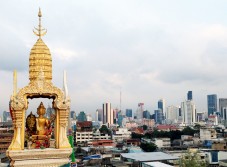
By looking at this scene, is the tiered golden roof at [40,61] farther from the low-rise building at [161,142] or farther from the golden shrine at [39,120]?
the low-rise building at [161,142]

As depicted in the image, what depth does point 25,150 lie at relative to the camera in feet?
28.1

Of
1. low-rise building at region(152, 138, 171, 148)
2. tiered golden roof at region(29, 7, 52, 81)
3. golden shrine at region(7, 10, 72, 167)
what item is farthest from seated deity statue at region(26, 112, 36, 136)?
low-rise building at region(152, 138, 171, 148)

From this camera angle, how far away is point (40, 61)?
907 cm

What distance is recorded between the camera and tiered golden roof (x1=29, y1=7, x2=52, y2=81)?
29.7 ft

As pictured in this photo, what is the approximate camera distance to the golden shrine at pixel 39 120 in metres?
8.62

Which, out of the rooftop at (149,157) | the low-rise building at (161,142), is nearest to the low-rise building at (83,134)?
the low-rise building at (161,142)

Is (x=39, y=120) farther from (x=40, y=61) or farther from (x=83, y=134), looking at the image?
(x=83, y=134)

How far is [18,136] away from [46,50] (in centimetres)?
228

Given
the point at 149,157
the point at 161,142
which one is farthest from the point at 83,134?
the point at 149,157

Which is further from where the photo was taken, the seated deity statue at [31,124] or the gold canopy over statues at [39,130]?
the seated deity statue at [31,124]

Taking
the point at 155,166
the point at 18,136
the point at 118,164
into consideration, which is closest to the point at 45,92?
the point at 18,136

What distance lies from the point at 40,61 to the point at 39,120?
61.2 inches

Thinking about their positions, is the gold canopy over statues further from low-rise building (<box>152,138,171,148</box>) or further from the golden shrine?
low-rise building (<box>152,138,171,148</box>)

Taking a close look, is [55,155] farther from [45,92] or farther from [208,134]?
[208,134]
